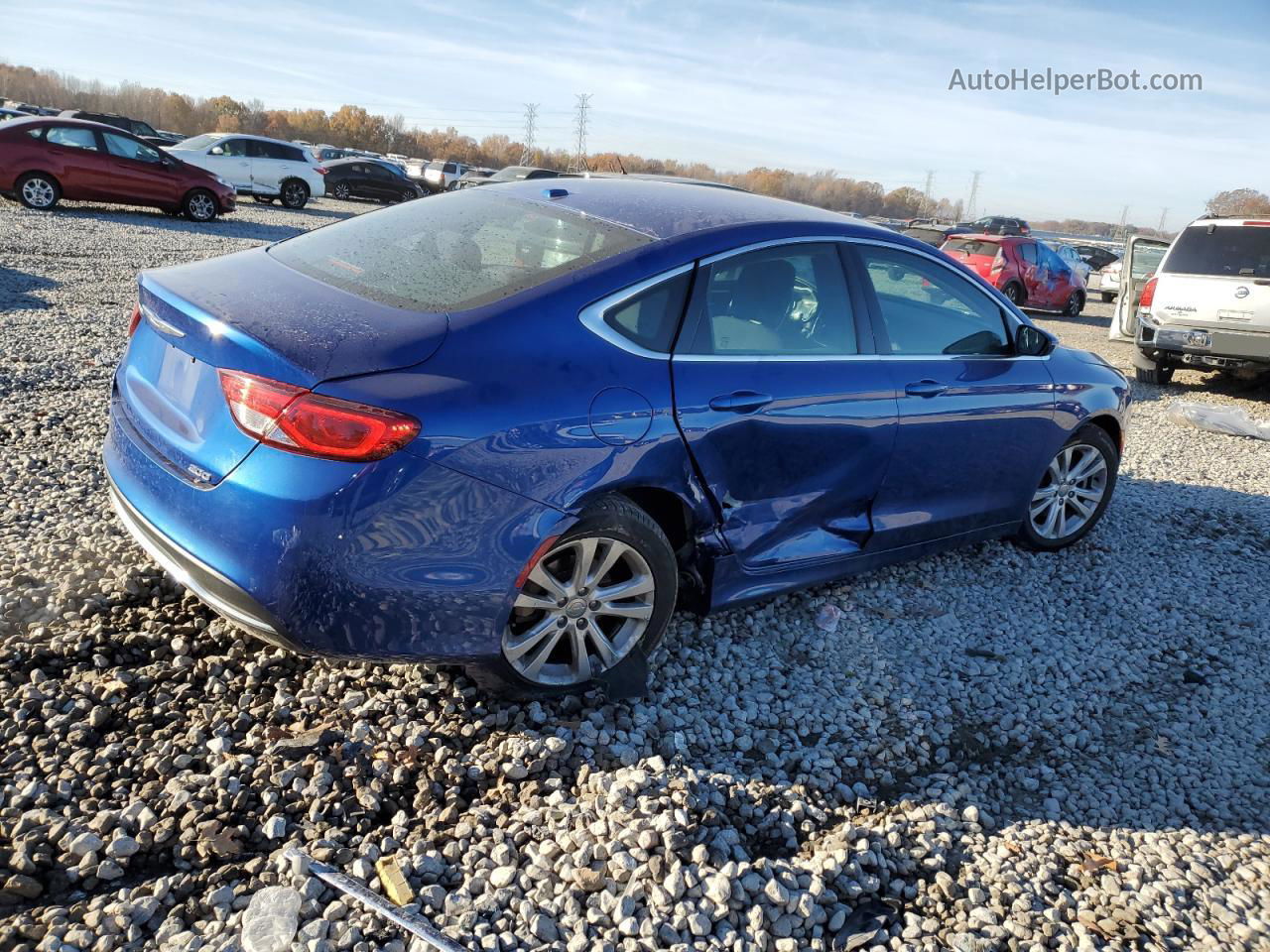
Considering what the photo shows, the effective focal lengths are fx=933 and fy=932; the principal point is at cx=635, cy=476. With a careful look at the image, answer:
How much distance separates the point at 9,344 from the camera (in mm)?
6816

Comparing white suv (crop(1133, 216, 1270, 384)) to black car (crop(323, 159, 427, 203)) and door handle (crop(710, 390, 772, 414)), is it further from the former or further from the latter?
black car (crop(323, 159, 427, 203))

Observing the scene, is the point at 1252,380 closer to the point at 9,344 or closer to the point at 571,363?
the point at 571,363

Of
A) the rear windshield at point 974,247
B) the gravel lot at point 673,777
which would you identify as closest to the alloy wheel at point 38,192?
the gravel lot at point 673,777

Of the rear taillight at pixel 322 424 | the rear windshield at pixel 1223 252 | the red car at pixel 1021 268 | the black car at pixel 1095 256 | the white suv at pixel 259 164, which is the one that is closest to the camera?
the rear taillight at pixel 322 424

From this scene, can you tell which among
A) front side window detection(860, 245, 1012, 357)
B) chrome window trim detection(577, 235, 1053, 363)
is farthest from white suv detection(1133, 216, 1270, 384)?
front side window detection(860, 245, 1012, 357)

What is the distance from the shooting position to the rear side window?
9.76 feet

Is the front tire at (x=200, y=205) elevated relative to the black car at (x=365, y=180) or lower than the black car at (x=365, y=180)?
lower

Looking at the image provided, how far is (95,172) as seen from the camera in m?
16.3

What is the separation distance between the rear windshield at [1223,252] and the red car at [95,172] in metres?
16.0

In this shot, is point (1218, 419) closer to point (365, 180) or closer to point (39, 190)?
point (39, 190)

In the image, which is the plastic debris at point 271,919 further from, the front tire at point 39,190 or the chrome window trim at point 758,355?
the front tire at point 39,190

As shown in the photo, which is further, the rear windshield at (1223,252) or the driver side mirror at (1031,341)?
the rear windshield at (1223,252)

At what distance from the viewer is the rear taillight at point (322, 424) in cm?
243

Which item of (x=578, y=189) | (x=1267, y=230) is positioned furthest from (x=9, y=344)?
(x=1267, y=230)
